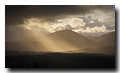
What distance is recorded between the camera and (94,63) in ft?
17.3

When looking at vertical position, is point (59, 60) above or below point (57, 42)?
below

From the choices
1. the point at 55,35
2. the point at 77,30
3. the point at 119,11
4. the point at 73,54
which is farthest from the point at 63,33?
the point at 119,11

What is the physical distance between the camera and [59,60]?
17.6 feet

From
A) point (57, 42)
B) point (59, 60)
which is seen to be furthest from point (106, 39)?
point (59, 60)

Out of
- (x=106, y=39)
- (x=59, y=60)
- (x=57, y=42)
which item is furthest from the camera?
(x=57, y=42)

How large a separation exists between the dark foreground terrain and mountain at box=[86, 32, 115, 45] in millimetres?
1045

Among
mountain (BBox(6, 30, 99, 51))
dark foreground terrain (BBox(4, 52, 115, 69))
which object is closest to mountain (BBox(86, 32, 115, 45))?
Result: mountain (BBox(6, 30, 99, 51))

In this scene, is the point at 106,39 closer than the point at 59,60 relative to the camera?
No

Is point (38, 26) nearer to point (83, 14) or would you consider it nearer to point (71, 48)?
point (71, 48)

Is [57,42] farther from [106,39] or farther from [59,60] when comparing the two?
[106,39]

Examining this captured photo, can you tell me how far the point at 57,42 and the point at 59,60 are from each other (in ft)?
4.44

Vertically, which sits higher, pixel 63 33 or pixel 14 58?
pixel 63 33

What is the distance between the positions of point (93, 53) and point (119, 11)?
3608mm

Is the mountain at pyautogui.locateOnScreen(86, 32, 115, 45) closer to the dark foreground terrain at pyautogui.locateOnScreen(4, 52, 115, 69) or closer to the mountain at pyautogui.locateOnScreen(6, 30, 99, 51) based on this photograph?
the mountain at pyautogui.locateOnScreen(6, 30, 99, 51)
